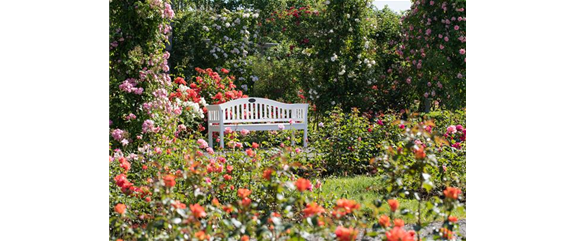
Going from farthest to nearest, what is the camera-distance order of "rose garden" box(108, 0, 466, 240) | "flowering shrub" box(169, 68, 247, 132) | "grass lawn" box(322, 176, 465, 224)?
1. "flowering shrub" box(169, 68, 247, 132)
2. "grass lawn" box(322, 176, 465, 224)
3. "rose garden" box(108, 0, 466, 240)

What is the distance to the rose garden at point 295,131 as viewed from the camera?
2201mm

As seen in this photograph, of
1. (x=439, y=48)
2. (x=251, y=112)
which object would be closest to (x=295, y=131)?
(x=251, y=112)

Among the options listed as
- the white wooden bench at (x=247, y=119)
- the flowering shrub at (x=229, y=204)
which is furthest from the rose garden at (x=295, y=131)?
the white wooden bench at (x=247, y=119)

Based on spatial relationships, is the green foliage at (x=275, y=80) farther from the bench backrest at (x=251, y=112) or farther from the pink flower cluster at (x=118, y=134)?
the pink flower cluster at (x=118, y=134)

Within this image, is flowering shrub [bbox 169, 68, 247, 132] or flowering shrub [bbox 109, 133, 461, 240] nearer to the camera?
flowering shrub [bbox 109, 133, 461, 240]

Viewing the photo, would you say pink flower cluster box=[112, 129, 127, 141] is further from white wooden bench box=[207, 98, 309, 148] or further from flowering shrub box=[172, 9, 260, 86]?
flowering shrub box=[172, 9, 260, 86]

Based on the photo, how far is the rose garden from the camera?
86.7 inches

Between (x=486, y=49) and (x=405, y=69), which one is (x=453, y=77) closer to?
(x=405, y=69)

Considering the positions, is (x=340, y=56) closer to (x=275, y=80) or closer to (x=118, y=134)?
(x=275, y=80)

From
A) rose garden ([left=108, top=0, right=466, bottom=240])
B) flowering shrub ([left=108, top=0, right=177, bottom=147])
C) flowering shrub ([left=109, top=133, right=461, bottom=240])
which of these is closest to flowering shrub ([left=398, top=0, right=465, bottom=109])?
rose garden ([left=108, top=0, right=466, bottom=240])

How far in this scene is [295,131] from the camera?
6.82 metres

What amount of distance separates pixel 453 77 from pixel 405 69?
1.08 metres
